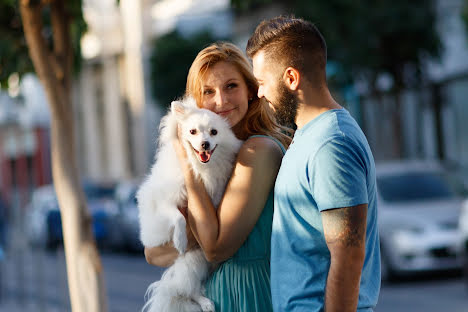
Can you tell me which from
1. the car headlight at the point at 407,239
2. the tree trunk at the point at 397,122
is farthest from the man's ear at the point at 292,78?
the tree trunk at the point at 397,122

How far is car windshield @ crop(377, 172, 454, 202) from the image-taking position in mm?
13039

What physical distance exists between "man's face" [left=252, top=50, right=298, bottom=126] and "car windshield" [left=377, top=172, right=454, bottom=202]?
10.2 metres

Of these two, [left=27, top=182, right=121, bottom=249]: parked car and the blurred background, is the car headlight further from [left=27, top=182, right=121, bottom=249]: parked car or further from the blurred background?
[left=27, top=182, right=121, bottom=249]: parked car

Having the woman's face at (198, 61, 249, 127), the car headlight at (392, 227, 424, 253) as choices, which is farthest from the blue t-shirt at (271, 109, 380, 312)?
the car headlight at (392, 227, 424, 253)

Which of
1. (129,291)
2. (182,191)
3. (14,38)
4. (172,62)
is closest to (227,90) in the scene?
(182,191)

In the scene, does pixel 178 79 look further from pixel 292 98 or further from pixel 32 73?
pixel 292 98

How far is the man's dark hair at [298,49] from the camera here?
2.81 metres

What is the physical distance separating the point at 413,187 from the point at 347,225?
1103 cm

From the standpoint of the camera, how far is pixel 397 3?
1933 cm

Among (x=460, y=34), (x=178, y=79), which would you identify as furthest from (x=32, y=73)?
(x=178, y=79)

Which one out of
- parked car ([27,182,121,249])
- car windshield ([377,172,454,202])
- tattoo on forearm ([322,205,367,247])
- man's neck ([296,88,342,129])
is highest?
man's neck ([296,88,342,129])

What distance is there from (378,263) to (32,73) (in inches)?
231

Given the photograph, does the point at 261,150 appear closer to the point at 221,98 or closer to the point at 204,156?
the point at 204,156

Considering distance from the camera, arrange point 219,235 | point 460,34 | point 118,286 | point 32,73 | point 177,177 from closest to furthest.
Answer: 1. point 219,235
2. point 177,177
3. point 32,73
4. point 118,286
5. point 460,34
